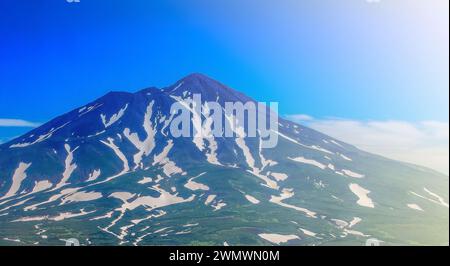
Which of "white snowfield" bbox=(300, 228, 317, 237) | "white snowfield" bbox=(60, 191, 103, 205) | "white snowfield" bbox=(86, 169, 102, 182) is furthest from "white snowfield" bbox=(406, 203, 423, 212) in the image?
"white snowfield" bbox=(86, 169, 102, 182)

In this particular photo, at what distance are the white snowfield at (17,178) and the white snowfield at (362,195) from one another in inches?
4505

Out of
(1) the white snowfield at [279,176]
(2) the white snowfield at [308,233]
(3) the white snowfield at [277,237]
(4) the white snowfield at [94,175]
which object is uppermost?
(1) the white snowfield at [279,176]

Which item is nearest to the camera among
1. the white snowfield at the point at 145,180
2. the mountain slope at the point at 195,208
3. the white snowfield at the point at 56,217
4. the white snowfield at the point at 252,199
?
the mountain slope at the point at 195,208

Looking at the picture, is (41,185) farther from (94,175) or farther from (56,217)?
(56,217)

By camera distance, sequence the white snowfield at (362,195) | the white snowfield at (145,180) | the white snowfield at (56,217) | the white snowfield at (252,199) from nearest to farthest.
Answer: the white snowfield at (56,217), the white snowfield at (252,199), the white snowfield at (145,180), the white snowfield at (362,195)

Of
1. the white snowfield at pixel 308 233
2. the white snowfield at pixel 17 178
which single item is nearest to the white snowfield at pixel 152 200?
the white snowfield at pixel 17 178

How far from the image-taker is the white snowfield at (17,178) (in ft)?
562

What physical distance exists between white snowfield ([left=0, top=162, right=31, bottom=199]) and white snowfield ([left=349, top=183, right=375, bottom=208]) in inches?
4505

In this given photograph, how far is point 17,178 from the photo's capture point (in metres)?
184

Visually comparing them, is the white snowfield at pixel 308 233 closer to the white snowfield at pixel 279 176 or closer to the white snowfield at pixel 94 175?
the white snowfield at pixel 279 176

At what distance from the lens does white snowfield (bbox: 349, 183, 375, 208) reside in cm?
18129
